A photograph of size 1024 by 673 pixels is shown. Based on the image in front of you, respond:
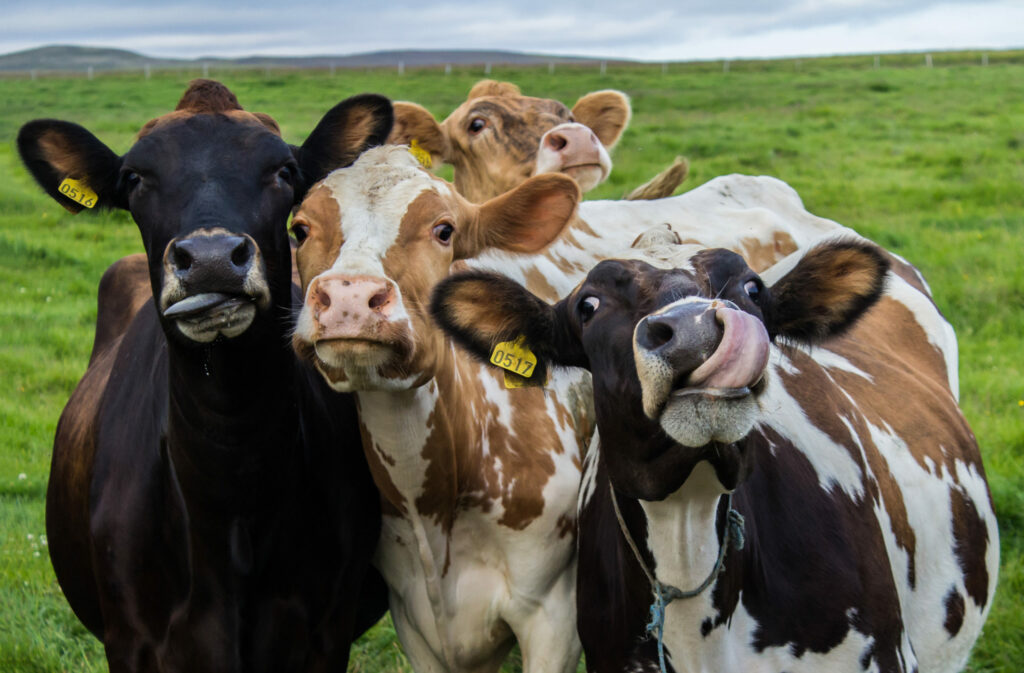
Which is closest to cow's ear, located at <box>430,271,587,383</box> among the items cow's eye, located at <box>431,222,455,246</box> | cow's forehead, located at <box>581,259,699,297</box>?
cow's forehead, located at <box>581,259,699,297</box>

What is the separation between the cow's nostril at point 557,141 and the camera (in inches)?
217

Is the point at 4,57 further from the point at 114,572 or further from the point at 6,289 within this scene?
the point at 114,572

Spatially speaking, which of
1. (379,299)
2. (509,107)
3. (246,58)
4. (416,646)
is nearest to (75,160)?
(379,299)

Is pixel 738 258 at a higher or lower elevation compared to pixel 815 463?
higher

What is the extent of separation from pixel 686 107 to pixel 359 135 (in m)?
20.4

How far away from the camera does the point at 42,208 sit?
13836 mm

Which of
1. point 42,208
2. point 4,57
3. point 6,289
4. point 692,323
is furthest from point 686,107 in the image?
point 4,57

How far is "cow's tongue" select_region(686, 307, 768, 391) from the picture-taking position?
254cm

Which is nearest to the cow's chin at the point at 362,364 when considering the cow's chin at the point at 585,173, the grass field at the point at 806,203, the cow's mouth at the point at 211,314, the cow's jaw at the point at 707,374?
the cow's mouth at the point at 211,314

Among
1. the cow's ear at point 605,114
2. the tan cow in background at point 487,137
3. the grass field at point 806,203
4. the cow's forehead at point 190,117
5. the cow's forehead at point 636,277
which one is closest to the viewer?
the cow's forehead at point 636,277

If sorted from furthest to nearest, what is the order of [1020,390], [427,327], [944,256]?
1. [944,256]
2. [1020,390]
3. [427,327]

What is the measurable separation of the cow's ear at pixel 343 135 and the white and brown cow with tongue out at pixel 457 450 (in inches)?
6.1

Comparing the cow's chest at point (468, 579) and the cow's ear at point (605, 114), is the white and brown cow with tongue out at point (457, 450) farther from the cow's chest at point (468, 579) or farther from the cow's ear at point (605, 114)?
the cow's ear at point (605, 114)

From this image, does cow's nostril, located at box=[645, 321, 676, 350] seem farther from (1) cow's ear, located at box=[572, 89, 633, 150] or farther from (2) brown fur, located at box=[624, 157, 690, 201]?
(2) brown fur, located at box=[624, 157, 690, 201]
